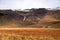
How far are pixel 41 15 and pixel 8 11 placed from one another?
44cm

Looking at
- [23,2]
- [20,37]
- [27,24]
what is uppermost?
[23,2]

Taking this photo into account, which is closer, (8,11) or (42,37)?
(42,37)

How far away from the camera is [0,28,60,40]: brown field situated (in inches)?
66.9

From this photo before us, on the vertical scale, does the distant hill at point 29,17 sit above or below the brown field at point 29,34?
above

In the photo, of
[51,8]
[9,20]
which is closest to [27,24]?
[9,20]

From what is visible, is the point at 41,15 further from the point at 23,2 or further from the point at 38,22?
the point at 23,2

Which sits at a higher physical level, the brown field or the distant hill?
the distant hill

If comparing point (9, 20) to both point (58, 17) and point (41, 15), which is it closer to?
point (41, 15)

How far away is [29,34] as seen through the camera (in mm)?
1722

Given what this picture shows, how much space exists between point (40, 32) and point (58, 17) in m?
0.30

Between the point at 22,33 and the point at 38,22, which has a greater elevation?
the point at 38,22

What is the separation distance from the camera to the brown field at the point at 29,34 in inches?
66.9

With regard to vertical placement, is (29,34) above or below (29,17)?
below

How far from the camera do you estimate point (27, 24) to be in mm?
1759
